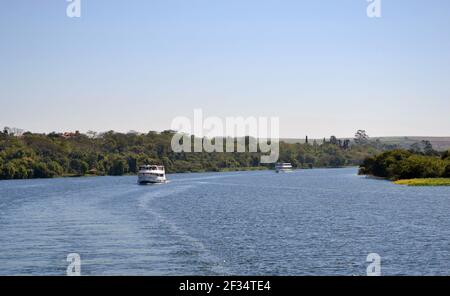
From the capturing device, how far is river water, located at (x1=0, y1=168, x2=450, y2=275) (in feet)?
178

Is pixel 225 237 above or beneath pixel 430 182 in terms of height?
above

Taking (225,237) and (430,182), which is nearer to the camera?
(225,237)

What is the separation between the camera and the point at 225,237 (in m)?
73.1

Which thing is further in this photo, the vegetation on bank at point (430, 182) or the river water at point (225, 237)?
the vegetation on bank at point (430, 182)

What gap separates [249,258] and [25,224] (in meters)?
41.0

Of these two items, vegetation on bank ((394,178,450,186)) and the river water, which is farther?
vegetation on bank ((394,178,450,186))

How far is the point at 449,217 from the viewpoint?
95.0 metres

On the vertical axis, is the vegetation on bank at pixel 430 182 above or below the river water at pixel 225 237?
below

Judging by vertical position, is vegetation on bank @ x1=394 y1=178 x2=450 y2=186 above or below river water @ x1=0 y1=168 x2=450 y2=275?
below

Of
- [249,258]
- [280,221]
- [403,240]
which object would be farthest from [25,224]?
[403,240]

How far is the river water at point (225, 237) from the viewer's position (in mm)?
54125
